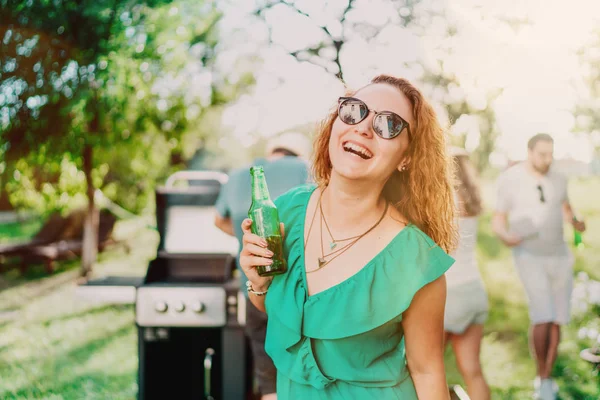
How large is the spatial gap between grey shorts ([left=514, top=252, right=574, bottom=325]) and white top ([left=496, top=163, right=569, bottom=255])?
7 cm

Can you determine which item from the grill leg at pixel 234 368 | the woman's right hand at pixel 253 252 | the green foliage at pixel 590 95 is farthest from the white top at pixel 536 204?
the woman's right hand at pixel 253 252

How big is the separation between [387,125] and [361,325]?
0.49 metres

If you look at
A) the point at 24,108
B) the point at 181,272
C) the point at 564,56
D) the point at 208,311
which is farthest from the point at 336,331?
the point at 24,108

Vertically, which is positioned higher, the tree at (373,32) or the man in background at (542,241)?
the tree at (373,32)

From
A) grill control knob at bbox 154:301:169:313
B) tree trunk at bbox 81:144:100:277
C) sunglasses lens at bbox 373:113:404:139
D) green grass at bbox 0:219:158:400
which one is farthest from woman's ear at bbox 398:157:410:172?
tree trunk at bbox 81:144:100:277

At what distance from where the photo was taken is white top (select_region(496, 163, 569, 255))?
136 inches

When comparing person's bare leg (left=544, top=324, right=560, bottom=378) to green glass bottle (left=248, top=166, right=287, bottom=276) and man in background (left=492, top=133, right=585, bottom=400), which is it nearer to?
man in background (left=492, top=133, right=585, bottom=400)

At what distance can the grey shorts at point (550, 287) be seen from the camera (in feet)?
11.3

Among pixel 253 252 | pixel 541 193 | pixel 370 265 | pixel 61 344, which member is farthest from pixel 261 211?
pixel 61 344

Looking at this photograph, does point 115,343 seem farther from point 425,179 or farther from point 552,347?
point 425,179

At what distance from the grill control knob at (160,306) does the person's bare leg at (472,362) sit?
5.60 ft

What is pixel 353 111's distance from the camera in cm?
→ 130

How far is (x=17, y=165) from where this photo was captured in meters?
4.07

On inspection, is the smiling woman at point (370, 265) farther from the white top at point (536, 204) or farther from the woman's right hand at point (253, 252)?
the white top at point (536, 204)
